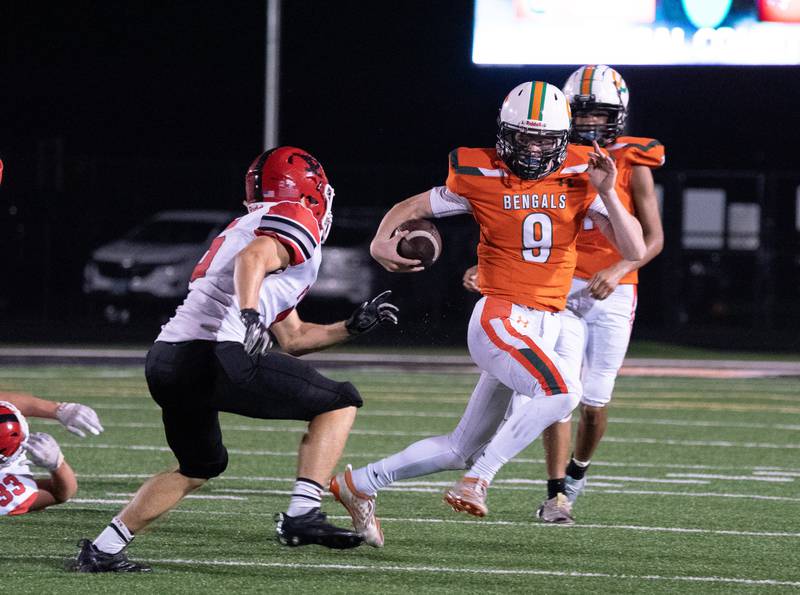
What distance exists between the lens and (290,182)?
5.48m

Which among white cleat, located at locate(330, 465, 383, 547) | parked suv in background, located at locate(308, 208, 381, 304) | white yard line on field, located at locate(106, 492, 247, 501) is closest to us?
white cleat, located at locate(330, 465, 383, 547)

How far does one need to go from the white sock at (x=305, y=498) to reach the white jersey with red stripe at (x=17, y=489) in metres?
1.20

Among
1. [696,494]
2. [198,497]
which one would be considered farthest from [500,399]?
[696,494]

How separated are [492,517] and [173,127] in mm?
27835

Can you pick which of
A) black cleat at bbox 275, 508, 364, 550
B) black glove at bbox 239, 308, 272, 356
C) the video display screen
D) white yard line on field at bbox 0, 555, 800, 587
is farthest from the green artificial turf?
the video display screen

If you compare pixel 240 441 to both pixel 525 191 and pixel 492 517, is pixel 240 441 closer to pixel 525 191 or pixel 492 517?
pixel 492 517

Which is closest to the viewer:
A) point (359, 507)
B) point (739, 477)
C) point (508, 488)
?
point (359, 507)

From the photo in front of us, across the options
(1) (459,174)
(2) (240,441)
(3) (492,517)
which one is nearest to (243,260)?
(1) (459,174)

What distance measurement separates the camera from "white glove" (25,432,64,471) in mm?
5953

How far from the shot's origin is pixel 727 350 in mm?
18719

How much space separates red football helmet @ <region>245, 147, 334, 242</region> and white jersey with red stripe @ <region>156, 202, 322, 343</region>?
0.28 ft

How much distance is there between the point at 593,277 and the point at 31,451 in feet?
8.11

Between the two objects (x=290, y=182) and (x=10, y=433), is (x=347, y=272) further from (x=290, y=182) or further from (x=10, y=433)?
(x=290, y=182)

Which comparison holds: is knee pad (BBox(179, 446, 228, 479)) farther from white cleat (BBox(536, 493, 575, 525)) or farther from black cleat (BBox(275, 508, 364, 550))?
white cleat (BBox(536, 493, 575, 525))
